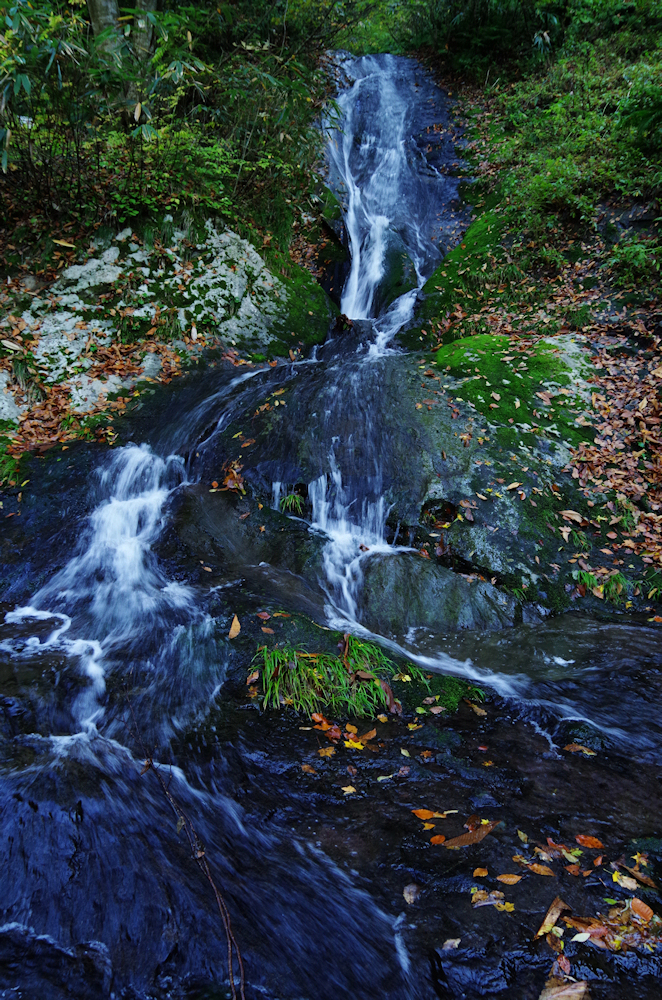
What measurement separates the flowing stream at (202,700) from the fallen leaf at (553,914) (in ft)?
1.11

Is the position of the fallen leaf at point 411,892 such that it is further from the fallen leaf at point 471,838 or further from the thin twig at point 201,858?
the thin twig at point 201,858

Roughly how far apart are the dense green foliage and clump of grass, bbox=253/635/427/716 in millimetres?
6265

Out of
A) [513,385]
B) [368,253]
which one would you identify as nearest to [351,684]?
[513,385]

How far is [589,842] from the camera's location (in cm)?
277

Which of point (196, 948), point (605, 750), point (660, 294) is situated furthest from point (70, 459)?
point (660, 294)

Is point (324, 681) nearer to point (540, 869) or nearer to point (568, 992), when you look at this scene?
point (540, 869)

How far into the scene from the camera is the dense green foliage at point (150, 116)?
6277mm

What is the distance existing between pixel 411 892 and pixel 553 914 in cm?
67

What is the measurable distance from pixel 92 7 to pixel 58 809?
11157 millimetres

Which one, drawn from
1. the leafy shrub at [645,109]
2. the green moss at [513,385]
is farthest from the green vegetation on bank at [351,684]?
the leafy shrub at [645,109]

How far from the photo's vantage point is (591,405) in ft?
21.2

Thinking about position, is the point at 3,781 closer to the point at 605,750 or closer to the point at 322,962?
the point at 322,962

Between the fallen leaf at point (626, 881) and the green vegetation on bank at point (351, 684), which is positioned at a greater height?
the green vegetation on bank at point (351, 684)

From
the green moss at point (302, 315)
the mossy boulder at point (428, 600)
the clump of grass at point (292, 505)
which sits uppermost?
the green moss at point (302, 315)
